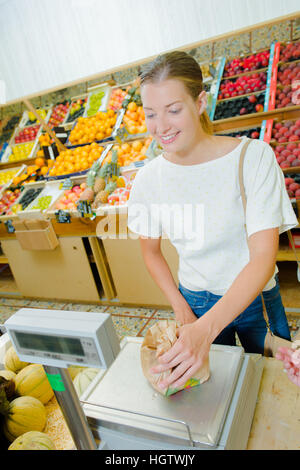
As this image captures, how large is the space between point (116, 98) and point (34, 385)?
401cm

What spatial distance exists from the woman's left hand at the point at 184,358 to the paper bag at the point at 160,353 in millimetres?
25

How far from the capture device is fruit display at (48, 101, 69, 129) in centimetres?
481

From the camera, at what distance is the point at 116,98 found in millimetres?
4430

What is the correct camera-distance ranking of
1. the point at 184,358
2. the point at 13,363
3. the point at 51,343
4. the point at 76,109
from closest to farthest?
1. the point at 51,343
2. the point at 184,358
3. the point at 13,363
4. the point at 76,109

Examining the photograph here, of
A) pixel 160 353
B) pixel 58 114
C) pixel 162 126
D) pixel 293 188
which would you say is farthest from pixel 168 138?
pixel 58 114

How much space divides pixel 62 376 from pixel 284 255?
249 centimetres

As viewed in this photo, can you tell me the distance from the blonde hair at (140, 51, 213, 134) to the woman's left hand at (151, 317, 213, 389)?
72 cm

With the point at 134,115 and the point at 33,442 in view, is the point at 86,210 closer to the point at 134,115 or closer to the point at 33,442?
the point at 134,115

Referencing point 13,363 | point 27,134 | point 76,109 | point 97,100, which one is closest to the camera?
point 13,363

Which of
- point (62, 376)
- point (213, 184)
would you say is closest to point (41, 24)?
point (213, 184)

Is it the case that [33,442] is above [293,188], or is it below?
above

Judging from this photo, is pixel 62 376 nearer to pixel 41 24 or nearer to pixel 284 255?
pixel 284 255

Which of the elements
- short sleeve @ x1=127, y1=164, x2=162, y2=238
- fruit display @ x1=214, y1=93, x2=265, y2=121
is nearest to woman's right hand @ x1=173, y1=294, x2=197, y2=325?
short sleeve @ x1=127, y1=164, x2=162, y2=238

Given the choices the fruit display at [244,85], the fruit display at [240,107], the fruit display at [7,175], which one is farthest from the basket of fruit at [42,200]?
the fruit display at [244,85]
